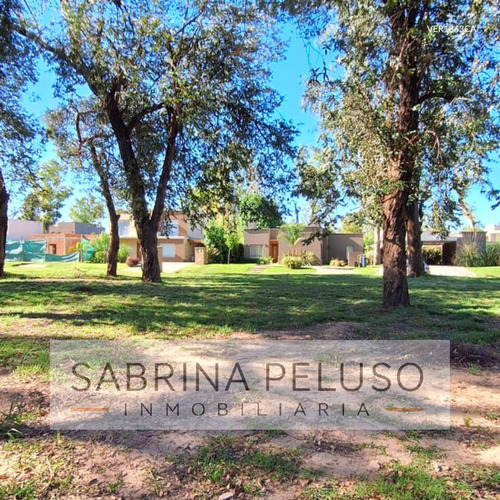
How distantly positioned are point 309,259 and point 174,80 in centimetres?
2219

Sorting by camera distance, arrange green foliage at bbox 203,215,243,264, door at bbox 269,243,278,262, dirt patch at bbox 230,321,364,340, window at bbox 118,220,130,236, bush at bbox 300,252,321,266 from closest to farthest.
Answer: dirt patch at bbox 230,321,364,340 < bush at bbox 300,252,321,266 < green foliage at bbox 203,215,243,264 < door at bbox 269,243,278,262 < window at bbox 118,220,130,236

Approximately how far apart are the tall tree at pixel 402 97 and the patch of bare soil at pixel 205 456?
167 inches

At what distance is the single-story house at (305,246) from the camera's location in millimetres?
31752

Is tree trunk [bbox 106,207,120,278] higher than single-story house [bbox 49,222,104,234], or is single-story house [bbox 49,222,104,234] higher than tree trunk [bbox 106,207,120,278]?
single-story house [bbox 49,222,104,234]

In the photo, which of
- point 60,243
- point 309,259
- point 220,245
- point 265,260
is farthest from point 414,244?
point 60,243

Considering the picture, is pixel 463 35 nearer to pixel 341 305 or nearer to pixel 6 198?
pixel 341 305

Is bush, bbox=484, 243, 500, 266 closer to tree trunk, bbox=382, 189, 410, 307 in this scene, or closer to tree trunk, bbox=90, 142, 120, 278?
tree trunk, bbox=382, 189, 410, 307

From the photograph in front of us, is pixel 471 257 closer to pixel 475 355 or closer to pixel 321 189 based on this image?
pixel 321 189

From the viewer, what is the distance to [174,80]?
8.26m

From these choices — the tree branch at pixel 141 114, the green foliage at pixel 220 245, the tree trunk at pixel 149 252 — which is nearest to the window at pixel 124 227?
the green foliage at pixel 220 245

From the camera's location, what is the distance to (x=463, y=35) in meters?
5.36

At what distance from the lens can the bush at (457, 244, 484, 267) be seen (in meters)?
25.3

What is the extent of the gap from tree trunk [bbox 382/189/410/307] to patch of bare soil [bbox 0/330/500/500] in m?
4.33

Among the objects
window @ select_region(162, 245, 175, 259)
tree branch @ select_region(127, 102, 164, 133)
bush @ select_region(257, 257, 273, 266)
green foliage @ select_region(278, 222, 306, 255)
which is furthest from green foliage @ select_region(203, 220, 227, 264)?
tree branch @ select_region(127, 102, 164, 133)
